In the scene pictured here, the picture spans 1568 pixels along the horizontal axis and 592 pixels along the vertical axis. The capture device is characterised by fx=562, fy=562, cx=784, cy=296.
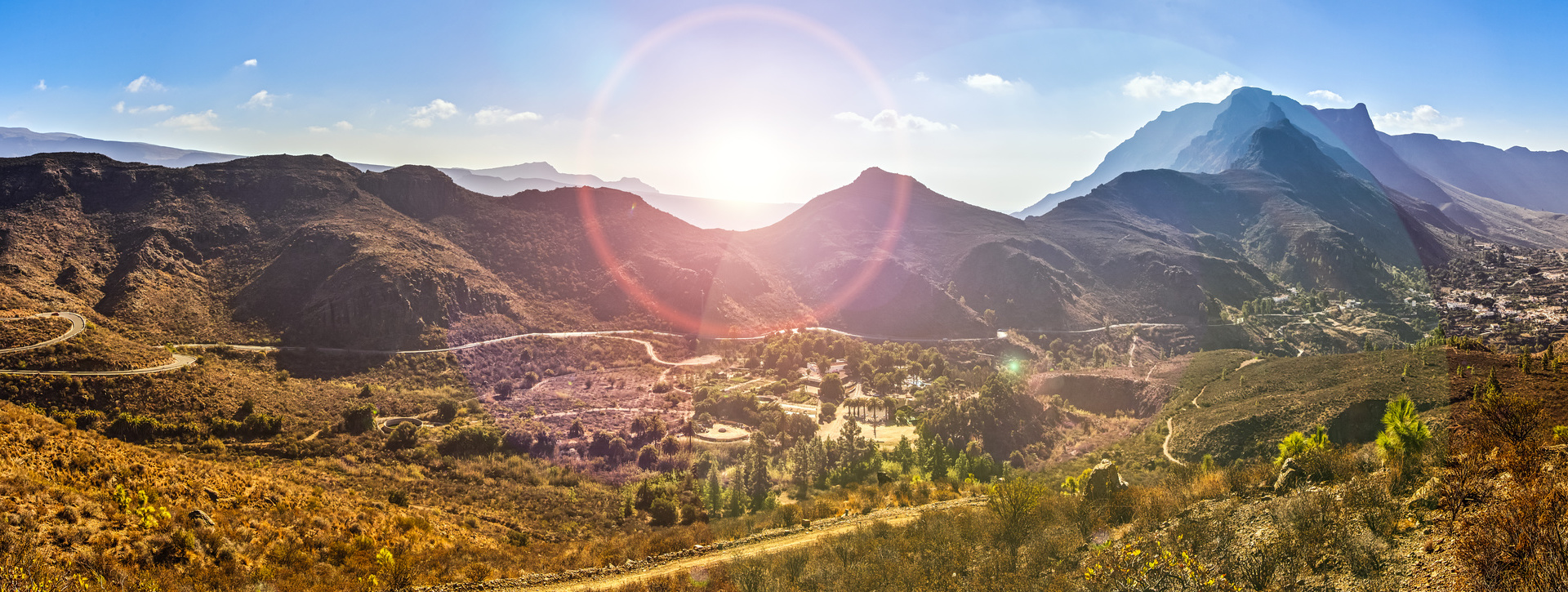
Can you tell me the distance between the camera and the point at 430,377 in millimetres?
50719

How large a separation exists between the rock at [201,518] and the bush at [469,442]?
57.7 ft

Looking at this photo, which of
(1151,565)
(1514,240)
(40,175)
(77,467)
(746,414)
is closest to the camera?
(1151,565)

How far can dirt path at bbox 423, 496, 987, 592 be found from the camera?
15.8 meters

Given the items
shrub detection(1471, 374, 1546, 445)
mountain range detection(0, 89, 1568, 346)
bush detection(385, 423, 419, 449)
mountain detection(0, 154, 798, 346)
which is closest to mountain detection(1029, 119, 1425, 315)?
mountain range detection(0, 89, 1568, 346)

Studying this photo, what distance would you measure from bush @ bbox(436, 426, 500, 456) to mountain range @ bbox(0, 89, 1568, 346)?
80.2 feet

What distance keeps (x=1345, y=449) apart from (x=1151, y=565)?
685 inches

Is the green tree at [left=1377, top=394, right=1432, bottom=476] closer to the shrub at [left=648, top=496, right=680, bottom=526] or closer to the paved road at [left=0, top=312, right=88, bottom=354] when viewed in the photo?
the shrub at [left=648, top=496, right=680, bottom=526]

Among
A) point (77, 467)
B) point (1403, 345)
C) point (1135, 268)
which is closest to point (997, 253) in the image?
point (1135, 268)

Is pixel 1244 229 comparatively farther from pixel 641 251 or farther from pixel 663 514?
pixel 663 514

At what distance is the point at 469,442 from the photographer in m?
35.2

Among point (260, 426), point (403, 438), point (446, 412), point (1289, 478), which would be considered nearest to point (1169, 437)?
point (1289, 478)

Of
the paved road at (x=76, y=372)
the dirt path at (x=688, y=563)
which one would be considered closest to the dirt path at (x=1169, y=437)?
the dirt path at (x=688, y=563)

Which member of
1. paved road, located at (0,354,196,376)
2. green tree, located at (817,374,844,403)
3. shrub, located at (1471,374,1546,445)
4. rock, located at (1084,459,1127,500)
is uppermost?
shrub, located at (1471,374,1546,445)

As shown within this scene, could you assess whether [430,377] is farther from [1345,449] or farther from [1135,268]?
[1135,268]
